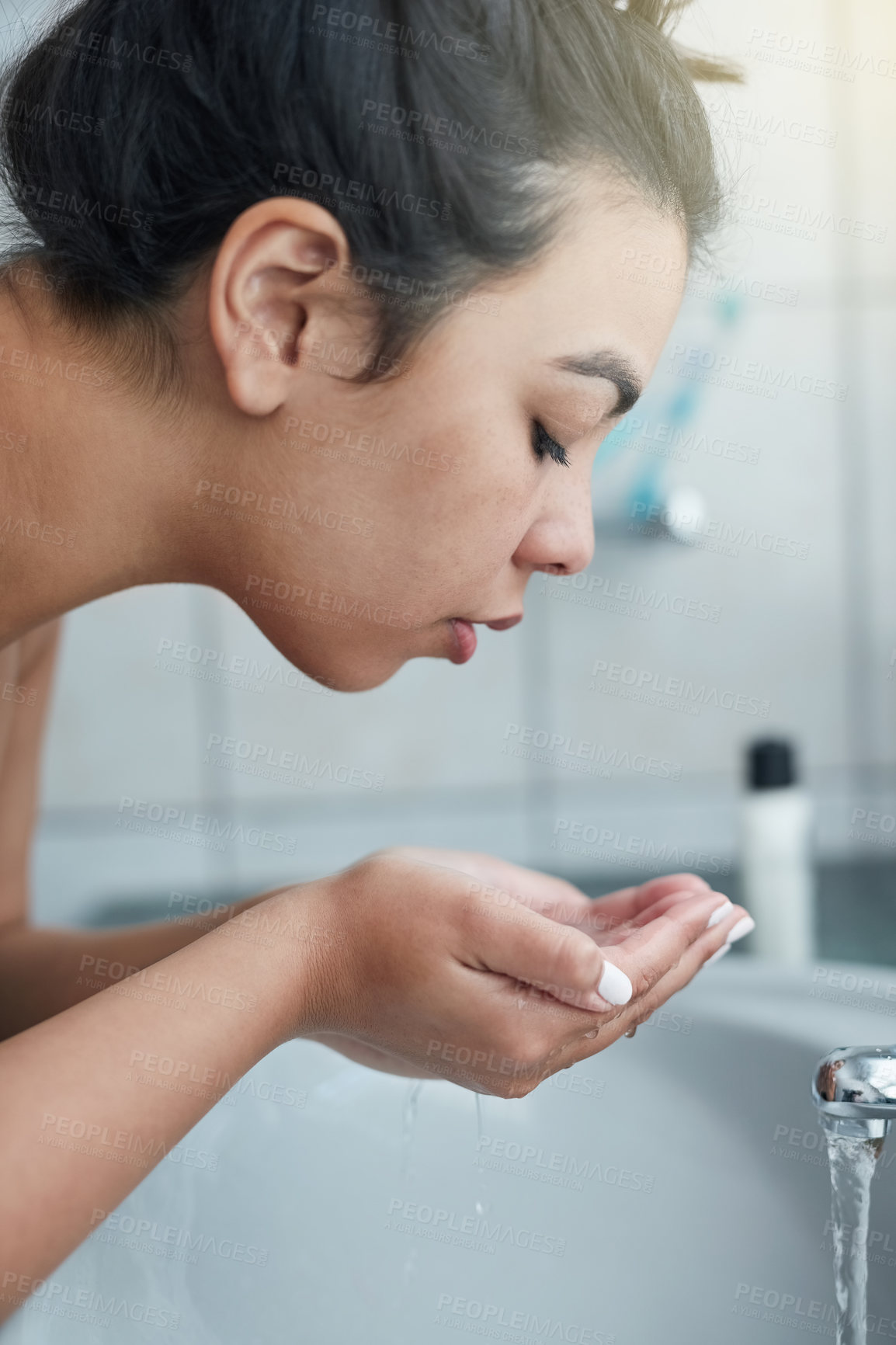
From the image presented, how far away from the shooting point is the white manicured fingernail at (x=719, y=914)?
0.56 metres

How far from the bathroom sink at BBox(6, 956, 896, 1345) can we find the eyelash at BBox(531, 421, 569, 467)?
37cm

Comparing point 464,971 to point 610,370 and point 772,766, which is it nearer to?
point 610,370

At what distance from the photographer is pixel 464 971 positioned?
1.63ft

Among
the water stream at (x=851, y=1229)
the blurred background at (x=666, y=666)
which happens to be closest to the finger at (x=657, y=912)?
the water stream at (x=851, y=1229)

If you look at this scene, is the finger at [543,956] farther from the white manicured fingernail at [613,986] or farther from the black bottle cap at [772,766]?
the black bottle cap at [772,766]

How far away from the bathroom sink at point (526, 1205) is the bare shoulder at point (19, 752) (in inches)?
9.8

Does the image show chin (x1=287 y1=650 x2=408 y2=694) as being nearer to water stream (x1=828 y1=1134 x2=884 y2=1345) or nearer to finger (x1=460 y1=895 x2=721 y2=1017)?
finger (x1=460 y1=895 x2=721 y2=1017)

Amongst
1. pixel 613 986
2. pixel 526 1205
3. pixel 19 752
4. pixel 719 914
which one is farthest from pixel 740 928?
pixel 19 752

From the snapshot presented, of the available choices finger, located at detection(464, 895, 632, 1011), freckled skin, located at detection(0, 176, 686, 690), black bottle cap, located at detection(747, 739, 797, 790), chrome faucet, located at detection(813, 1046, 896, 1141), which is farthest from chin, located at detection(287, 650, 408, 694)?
black bottle cap, located at detection(747, 739, 797, 790)

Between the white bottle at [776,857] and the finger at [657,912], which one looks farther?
the white bottle at [776,857]

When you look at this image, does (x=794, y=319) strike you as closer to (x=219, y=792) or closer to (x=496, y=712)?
(x=496, y=712)

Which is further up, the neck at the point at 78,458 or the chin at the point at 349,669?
the neck at the point at 78,458

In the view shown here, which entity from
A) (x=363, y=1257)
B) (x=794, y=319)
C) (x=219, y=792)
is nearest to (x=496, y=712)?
(x=219, y=792)

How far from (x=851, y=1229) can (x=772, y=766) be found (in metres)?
0.52
